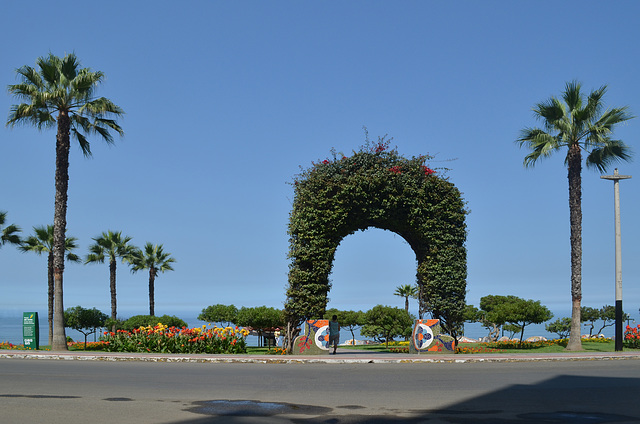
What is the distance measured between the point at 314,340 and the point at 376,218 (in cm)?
516

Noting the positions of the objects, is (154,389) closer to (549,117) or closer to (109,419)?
(109,419)

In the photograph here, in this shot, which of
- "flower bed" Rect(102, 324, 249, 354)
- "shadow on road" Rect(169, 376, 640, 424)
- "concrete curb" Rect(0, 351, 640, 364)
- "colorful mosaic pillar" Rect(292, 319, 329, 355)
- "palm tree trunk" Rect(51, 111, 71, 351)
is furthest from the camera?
"palm tree trunk" Rect(51, 111, 71, 351)

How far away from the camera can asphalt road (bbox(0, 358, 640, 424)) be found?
8.52 meters

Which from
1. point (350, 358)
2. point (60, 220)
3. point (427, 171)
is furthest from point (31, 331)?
point (427, 171)

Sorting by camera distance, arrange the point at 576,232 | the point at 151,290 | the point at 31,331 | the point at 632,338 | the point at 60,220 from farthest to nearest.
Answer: the point at 151,290
the point at 632,338
the point at 576,232
the point at 60,220
the point at 31,331

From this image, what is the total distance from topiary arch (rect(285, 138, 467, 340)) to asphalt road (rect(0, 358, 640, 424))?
596 cm

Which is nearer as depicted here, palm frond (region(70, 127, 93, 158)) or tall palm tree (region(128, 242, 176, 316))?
palm frond (region(70, 127, 93, 158))

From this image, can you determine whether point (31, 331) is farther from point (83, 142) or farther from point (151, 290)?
point (151, 290)

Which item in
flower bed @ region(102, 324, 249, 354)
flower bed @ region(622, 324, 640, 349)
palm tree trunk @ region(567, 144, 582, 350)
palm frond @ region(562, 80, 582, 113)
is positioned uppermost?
palm frond @ region(562, 80, 582, 113)

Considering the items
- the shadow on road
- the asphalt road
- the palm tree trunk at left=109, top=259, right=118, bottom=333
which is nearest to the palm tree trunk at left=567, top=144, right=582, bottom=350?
the asphalt road

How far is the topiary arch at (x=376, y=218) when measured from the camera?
72.0 ft

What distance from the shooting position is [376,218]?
2234 centimetres

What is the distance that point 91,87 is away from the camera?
27422 millimetres

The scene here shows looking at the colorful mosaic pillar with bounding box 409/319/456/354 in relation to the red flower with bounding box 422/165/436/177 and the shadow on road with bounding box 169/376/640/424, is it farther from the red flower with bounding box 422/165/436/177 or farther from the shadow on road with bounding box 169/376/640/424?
the shadow on road with bounding box 169/376/640/424
